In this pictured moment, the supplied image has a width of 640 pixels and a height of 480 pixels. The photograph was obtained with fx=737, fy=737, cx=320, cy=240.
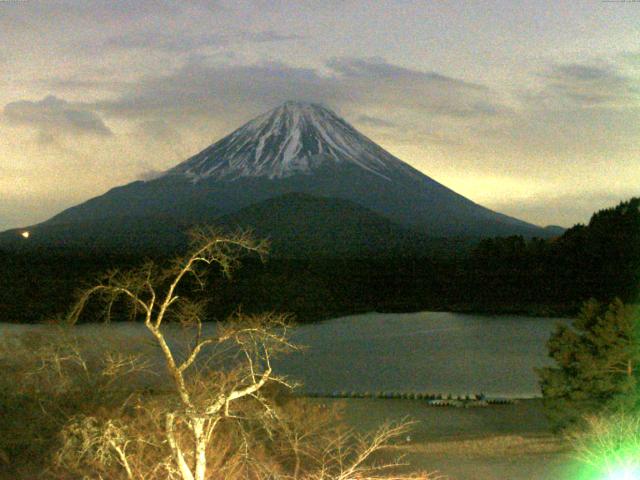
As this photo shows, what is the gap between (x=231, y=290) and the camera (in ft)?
147

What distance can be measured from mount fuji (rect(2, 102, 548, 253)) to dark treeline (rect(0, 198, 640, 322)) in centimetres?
2460

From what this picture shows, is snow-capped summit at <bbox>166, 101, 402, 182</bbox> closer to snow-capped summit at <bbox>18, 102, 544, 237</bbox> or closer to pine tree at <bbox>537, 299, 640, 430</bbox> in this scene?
snow-capped summit at <bbox>18, 102, 544, 237</bbox>

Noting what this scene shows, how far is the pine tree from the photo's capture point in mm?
10891

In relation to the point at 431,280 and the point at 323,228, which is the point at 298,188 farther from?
the point at 431,280

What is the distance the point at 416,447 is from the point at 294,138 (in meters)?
76.3

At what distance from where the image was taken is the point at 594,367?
11141mm

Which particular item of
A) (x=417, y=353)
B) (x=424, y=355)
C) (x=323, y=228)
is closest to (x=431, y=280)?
(x=417, y=353)

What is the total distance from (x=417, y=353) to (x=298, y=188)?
58.0m

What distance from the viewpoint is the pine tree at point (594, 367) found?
429 inches

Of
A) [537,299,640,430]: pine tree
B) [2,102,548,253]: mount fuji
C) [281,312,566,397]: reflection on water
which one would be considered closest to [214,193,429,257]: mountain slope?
[2,102,548,253]: mount fuji

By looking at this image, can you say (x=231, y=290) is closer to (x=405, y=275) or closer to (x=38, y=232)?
(x=405, y=275)

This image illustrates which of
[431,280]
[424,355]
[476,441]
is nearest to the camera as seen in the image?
[476,441]

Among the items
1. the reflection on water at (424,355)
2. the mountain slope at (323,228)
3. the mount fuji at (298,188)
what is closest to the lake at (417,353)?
the reflection on water at (424,355)

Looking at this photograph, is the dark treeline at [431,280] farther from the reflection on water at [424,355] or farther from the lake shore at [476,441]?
the lake shore at [476,441]
